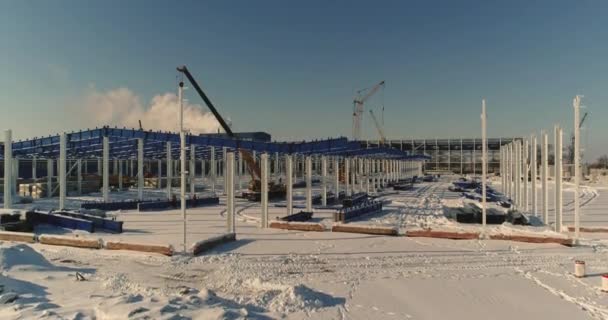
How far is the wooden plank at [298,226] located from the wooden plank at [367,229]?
0.57 m

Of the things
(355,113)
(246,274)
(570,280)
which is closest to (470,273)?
(570,280)

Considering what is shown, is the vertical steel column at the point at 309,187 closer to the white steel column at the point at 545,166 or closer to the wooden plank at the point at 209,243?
the wooden plank at the point at 209,243

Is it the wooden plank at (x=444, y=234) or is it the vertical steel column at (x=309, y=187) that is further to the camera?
the vertical steel column at (x=309, y=187)

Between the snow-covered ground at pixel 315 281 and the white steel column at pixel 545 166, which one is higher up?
the white steel column at pixel 545 166

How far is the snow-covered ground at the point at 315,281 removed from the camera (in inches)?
286

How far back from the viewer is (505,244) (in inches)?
537

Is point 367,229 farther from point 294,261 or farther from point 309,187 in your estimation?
point 309,187

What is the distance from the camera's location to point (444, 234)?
48.2 feet

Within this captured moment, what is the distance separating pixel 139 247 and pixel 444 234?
974 cm

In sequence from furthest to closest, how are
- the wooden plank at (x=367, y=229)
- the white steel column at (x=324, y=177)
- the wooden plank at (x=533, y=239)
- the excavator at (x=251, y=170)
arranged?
the excavator at (x=251, y=170) → the white steel column at (x=324, y=177) → the wooden plank at (x=367, y=229) → the wooden plank at (x=533, y=239)

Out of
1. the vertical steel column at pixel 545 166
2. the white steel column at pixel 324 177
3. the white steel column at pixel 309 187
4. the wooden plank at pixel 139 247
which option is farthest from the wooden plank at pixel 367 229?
the white steel column at pixel 324 177

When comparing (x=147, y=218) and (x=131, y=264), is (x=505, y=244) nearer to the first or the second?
(x=131, y=264)

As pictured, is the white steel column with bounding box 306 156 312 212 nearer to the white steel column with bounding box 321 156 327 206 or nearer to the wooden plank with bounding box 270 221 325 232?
the white steel column with bounding box 321 156 327 206

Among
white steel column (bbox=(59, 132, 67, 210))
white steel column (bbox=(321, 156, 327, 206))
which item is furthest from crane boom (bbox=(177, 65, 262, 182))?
white steel column (bbox=(59, 132, 67, 210))
